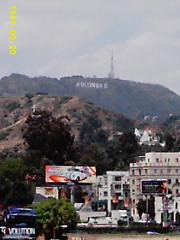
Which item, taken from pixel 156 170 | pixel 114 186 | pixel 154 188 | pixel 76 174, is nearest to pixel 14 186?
pixel 76 174

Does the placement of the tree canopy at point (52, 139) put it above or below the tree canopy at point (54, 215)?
above

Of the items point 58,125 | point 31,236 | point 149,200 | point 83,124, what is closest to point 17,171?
point 149,200

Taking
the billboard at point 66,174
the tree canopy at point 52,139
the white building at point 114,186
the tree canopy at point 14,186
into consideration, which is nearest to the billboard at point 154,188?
the billboard at point 66,174

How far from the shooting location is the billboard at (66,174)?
89.9 metres

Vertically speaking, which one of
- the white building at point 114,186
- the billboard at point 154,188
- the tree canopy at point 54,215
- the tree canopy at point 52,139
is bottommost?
the tree canopy at point 54,215

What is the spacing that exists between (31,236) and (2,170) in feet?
185

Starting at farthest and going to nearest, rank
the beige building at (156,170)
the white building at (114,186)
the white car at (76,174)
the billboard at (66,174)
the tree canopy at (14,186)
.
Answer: the white building at (114,186), the beige building at (156,170), the white car at (76,174), the billboard at (66,174), the tree canopy at (14,186)

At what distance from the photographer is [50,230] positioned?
177 ft

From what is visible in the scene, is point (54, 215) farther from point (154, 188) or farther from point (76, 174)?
point (76, 174)

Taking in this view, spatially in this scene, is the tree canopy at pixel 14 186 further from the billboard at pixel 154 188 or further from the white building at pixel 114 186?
the white building at pixel 114 186

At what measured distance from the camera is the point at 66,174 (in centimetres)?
8994

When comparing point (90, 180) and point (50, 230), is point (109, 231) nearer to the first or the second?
point (50, 230)

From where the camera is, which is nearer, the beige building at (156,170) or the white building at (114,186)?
the beige building at (156,170)

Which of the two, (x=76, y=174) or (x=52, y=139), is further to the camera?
(x=52, y=139)
